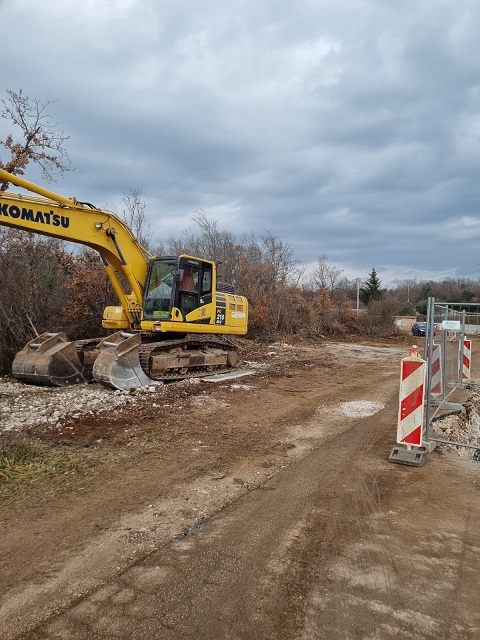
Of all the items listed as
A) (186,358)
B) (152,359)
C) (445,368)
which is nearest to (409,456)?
(445,368)

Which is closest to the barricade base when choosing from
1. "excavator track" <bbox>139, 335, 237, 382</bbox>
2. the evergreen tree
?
"excavator track" <bbox>139, 335, 237, 382</bbox>

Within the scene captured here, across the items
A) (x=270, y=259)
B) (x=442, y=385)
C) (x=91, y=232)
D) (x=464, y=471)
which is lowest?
(x=464, y=471)

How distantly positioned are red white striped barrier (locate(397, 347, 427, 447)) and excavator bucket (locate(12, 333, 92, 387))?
731 centimetres

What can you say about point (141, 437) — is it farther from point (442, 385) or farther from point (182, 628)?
point (442, 385)

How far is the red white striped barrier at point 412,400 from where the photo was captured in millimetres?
5836

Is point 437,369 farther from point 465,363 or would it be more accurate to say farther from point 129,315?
point 129,315

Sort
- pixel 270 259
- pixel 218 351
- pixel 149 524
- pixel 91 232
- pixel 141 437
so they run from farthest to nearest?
pixel 270 259, pixel 218 351, pixel 91 232, pixel 141 437, pixel 149 524

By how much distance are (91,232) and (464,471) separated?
8587mm

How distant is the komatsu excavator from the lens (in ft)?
31.0

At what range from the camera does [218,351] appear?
13.1 metres

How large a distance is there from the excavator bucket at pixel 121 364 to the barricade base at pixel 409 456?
5798 millimetres

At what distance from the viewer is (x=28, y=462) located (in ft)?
17.1

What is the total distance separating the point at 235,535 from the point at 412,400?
3.20m

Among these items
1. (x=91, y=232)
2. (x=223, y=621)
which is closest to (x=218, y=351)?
(x=91, y=232)
